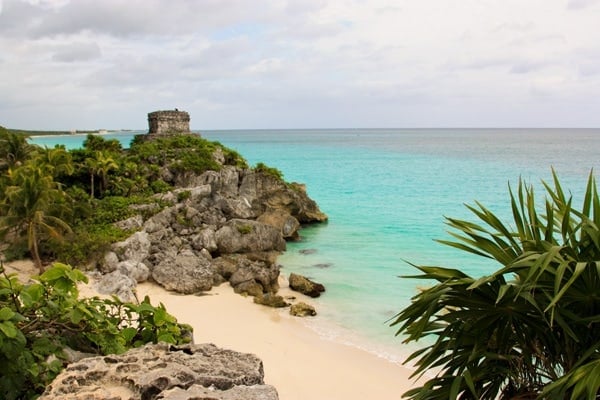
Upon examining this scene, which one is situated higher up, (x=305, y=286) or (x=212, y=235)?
(x=212, y=235)

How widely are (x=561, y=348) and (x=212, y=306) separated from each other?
1276 cm

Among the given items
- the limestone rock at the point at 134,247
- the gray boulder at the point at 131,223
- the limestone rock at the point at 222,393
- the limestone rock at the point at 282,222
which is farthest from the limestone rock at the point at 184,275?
the limestone rock at the point at 222,393

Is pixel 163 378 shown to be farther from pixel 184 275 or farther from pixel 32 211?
pixel 32 211

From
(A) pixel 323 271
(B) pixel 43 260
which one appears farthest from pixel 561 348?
(B) pixel 43 260

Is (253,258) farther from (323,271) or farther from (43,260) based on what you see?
(43,260)

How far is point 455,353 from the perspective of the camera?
13.0 feet

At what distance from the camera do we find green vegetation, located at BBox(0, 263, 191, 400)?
359 centimetres

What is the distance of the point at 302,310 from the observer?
48.9 ft

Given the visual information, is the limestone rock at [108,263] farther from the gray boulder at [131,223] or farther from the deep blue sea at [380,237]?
the deep blue sea at [380,237]

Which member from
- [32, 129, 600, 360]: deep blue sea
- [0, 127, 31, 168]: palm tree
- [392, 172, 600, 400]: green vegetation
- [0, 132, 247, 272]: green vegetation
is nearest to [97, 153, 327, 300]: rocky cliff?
[0, 132, 247, 272]: green vegetation

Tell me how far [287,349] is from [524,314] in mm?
9462

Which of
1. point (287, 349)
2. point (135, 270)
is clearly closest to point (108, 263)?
point (135, 270)

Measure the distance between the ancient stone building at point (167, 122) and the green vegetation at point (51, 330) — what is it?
32780mm

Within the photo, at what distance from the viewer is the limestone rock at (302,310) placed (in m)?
14.8
